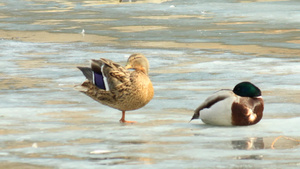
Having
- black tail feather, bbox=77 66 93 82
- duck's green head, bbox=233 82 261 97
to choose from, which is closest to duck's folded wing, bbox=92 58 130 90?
black tail feather, bbox=77 66 93 82

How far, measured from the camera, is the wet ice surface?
267 inches

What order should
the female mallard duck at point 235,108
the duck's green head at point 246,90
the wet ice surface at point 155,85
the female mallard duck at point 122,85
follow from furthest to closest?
the female mallard duck at point 122,85
the duck's green head at point 246,90
the female mallard duck at point 235,108
the wet ice surface at point 155,85

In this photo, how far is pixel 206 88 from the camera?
37.6ft

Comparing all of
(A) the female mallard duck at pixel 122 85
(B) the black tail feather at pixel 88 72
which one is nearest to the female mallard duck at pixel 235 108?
(A) the female mallard duck at pixel 122 85

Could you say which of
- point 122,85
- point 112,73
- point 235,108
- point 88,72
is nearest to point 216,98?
point 235,108

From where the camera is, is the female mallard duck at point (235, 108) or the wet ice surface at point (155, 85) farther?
the female mallard duck at point (235, 108)

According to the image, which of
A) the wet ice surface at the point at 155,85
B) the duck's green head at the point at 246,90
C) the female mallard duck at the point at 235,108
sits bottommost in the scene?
the wet ice surface at the point at 155,85

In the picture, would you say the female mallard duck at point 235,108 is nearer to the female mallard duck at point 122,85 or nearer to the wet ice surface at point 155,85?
the wet ice surface at point 155,85

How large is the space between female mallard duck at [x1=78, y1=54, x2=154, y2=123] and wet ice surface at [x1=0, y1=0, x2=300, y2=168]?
266mm

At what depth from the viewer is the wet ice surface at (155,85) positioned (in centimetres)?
679

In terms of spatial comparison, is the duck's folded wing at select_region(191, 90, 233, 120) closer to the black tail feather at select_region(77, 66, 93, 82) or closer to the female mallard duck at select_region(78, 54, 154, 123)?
the female mallard duck at select_region(78, 54, 154, 123)

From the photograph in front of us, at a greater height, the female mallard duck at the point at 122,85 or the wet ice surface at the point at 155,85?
the female mallard duck at the point at 122,85

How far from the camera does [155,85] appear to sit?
1209 cm

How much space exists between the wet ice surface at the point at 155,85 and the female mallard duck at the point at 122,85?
266 mm
